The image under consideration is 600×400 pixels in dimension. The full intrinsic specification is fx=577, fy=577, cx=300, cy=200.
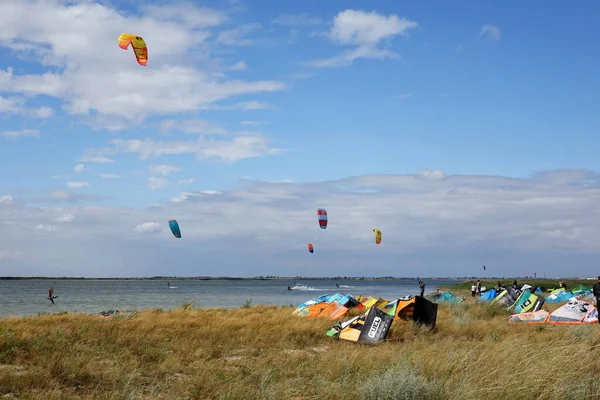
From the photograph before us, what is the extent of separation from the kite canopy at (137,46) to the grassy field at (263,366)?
11814 millimetres

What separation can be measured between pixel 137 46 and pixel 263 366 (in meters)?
16.1

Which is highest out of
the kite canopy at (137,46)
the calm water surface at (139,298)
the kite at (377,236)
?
the kite canopy at (137,46)

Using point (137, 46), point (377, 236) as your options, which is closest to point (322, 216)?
point (377, 236)

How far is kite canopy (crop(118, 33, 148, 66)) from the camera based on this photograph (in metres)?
22.2

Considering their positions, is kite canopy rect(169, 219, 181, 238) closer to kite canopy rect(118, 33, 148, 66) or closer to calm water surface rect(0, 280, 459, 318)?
calm water surface rect(0, 280, 459, 318)

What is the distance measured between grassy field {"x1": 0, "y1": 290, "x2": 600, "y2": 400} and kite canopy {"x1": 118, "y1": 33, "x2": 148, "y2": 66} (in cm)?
1181

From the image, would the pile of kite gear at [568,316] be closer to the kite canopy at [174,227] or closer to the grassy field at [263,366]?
the grassy field at [263,366]

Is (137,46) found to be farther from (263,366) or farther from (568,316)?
(568,316)

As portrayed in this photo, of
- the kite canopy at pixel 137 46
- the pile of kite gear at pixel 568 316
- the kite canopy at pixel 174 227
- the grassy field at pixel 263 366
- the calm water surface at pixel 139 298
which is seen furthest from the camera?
the calm water surface at pixel 139 298

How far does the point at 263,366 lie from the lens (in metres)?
9.95

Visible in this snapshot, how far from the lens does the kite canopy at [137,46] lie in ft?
72.9

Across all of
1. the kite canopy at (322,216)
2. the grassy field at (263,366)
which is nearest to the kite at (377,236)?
the kite canopy at (322,216)

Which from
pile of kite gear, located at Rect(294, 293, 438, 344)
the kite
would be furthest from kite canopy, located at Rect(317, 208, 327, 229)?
pile of kite gear, located at Rect(294, 293, 438, 344)

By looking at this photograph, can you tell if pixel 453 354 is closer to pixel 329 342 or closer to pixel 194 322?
pixel 329 342
